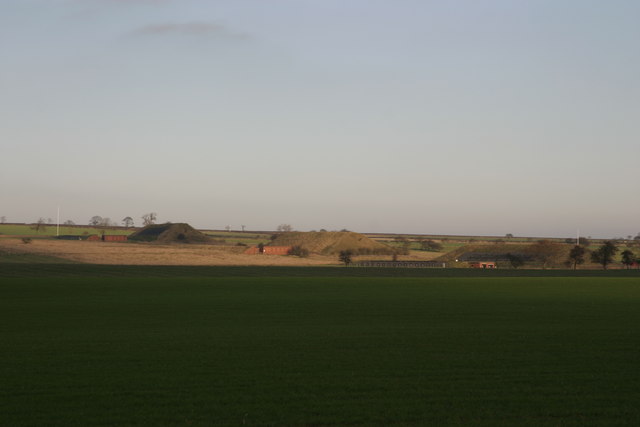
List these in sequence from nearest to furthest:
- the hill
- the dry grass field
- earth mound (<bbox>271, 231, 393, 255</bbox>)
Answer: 1. the dry grass field
2. the hill
3. earth mound (<bbox>271, 231, 393, 255</bbox>)

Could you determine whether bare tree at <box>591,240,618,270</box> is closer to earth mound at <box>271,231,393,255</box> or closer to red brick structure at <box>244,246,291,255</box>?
earth mound at <box>271,231,393,255</box>

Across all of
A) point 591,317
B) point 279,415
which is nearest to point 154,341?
point 279,415

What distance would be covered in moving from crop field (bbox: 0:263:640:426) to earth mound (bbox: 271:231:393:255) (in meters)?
139

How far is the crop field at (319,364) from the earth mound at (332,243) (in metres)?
139

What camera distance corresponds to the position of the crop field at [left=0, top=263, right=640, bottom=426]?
1475 cm

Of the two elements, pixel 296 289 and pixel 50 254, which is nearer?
pixel 296 289

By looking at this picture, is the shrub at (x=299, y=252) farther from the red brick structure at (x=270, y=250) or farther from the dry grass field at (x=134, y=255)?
the dry grass field at (x=134, y=255)

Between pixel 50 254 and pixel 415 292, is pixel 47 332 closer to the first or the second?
pixel 415 292

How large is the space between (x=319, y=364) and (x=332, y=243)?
16785 cm

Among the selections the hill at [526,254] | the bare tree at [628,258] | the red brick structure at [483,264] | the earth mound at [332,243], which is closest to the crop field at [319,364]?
the red brick structure at [483,264]

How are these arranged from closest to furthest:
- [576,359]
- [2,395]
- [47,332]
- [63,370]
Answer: [2,395] → [63,370] → [576,359] → [47,332]

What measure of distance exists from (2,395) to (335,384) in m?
7.50

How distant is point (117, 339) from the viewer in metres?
26.5

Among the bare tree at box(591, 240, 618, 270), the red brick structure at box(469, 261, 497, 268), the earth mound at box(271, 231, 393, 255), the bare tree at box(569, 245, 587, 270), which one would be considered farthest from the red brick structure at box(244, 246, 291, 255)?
the bare tree at box(591, 240, 618, 270)
